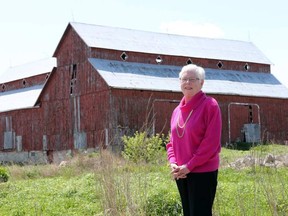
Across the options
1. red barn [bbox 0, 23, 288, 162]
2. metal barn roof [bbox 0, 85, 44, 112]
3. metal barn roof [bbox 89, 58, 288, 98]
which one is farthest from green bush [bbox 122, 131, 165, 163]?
metal barn roof [bbox 0, 85, 44, 112]

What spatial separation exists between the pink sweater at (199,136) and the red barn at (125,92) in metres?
20.8

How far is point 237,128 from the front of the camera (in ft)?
103

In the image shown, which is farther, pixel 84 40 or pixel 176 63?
pixel 176 63

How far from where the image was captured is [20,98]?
38.8 m

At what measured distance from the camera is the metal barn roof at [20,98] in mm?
36406

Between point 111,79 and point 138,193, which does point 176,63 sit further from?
point 138,193

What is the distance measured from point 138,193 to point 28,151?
92.3ft

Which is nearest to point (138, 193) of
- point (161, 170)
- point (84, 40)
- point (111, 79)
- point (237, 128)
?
point (161, 170)

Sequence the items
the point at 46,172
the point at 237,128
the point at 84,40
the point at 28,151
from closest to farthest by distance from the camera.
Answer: the point at 46,172 < the point at 84,40 < the point at 237,128 < the point at 28,151

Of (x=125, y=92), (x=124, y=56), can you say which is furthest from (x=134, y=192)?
(x=124, y=56)

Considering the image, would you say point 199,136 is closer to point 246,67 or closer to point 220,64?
point 220,64

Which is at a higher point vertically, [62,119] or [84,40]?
[84,40]

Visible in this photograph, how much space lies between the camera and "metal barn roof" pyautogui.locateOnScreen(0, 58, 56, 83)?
1596 inches

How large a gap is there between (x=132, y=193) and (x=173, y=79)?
76.2 ft
